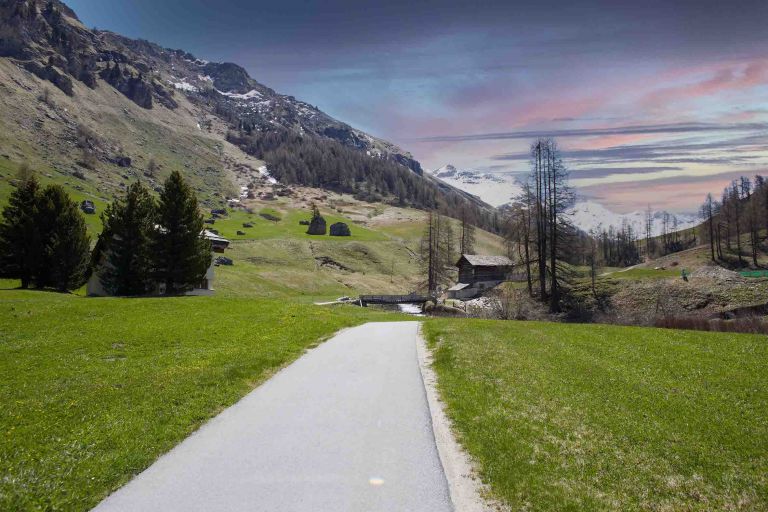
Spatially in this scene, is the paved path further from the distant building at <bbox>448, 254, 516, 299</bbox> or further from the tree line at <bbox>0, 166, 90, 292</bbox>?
the distant building at <bbox>448, 254, 516, 299</bbox>

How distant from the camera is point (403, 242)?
149500mm

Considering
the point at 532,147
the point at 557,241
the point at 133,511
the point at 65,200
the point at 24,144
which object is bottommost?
the point at 133,511

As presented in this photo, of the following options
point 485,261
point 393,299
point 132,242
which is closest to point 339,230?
point 485,261

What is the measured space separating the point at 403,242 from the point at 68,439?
141365mm

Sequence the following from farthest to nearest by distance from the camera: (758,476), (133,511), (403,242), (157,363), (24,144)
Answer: (24,144) < (403,242) < (157,363) < (758,476) < (133,511)

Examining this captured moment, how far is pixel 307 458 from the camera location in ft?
27.5

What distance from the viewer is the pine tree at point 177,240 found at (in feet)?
142

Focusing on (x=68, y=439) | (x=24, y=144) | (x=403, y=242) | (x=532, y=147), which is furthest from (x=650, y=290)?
(x=24, y=144)

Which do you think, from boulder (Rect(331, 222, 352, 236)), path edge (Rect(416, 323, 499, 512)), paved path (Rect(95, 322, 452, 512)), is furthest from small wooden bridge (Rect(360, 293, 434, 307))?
boulder (Rect(331, 222, 352, 236))

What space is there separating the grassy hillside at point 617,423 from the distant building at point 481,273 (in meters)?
64.3

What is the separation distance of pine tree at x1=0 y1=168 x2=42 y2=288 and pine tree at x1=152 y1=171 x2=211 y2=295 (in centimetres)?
1332

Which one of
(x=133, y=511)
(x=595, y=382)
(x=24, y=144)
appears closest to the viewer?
(x=133, y=511)

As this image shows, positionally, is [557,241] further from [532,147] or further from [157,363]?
[157,363]

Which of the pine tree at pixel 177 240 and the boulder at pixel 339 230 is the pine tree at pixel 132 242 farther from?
the boulder at pixel 339 230
